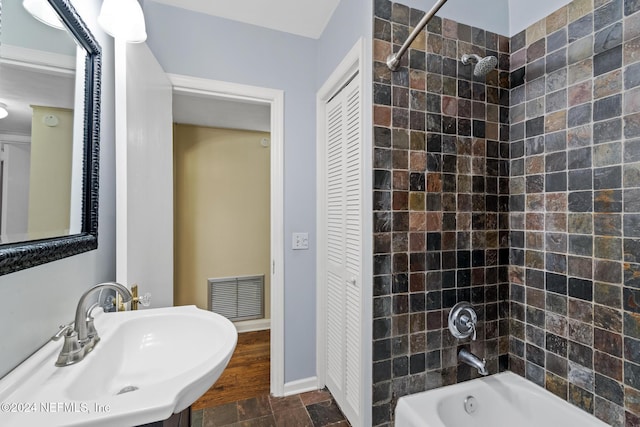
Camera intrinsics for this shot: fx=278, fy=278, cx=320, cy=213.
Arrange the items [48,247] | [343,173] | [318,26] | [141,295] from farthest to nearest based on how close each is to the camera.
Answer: [318,26]
[343,173]
[141,295]
[48,247]

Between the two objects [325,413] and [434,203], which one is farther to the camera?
[325,413]

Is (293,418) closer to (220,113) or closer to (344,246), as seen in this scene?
(344,246)

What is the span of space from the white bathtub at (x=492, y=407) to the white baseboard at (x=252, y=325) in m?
2.01

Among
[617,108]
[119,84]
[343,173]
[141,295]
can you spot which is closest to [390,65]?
[343,173]

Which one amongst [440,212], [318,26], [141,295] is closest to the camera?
[141,295]

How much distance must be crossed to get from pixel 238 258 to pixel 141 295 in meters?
1.69

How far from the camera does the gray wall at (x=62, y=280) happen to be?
68 centimetres

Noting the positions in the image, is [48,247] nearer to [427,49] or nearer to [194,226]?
[427,49]

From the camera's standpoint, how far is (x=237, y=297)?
2.93m

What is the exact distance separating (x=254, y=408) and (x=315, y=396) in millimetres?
388

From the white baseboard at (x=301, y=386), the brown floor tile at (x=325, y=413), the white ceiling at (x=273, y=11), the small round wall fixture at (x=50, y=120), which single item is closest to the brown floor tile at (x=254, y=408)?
the white baseboard at (x=301, y=386)

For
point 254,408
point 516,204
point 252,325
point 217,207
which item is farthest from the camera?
point 252,325

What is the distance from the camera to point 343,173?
164 centimetres

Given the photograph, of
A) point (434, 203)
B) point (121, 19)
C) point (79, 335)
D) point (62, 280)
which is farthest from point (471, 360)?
point (121, 19)
